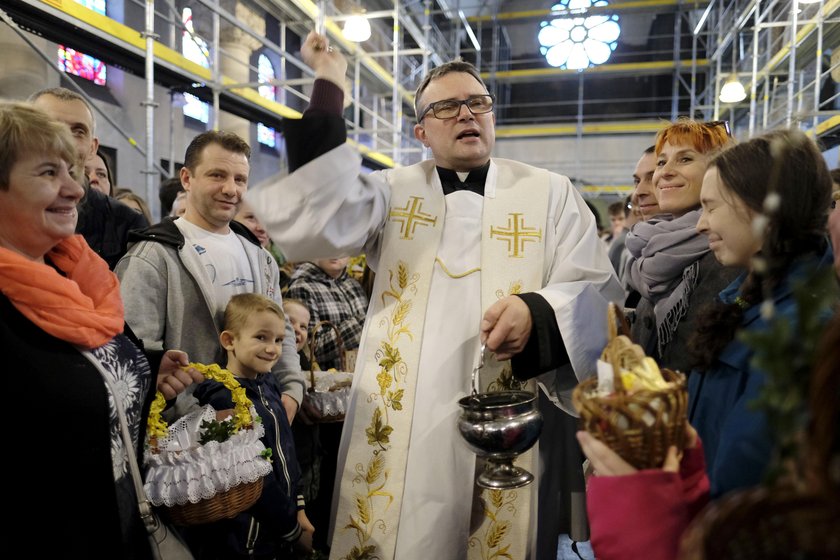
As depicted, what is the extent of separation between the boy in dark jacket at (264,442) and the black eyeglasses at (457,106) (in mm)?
936

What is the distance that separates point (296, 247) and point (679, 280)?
1241 millimetres

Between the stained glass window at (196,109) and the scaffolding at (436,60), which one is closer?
the scaffolding at (436,60)

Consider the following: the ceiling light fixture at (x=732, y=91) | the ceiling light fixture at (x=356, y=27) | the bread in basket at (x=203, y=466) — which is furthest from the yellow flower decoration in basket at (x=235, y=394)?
the ceiling light fixture at (x=732, y=91)

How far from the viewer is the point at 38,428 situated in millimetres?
1415

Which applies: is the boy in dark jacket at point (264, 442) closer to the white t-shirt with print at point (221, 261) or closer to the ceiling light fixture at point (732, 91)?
the white t-shirt with print at point (221, 261)

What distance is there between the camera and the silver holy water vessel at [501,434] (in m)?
1.56

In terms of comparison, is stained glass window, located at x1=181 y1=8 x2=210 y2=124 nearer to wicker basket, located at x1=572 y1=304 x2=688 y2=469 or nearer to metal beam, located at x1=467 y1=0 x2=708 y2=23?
wicker basket, located at x1=572 y1=304 x2=688 y2=469

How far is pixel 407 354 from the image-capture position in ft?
6.75

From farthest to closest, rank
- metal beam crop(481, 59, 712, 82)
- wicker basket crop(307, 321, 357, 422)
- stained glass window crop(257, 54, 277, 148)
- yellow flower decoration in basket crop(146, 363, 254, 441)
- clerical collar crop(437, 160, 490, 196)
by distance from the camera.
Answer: metal beam crop(481, 59, 712, 82)
stained glass window crop(257, 54, 277, 148)
wicker basket crop(307, 321, 357, 422)
clerical collar crop(437, 160, 490, 196)
yellow flower decoration in basket crop(146, 363, 254, 441)

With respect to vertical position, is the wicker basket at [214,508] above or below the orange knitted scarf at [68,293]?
below

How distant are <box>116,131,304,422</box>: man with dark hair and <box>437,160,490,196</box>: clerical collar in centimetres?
86

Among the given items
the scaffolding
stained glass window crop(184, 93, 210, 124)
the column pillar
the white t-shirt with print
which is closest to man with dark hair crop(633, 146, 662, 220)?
the scaffolding

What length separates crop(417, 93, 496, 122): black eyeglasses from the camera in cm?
210

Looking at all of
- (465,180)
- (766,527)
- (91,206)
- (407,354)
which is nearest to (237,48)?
(91,206)
